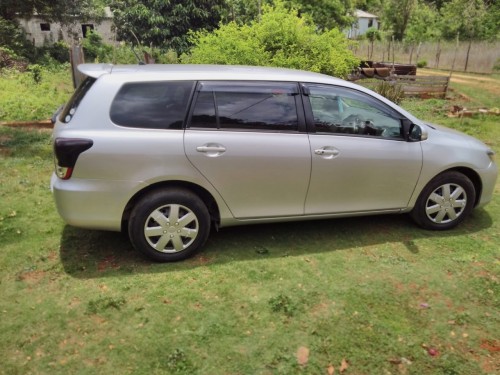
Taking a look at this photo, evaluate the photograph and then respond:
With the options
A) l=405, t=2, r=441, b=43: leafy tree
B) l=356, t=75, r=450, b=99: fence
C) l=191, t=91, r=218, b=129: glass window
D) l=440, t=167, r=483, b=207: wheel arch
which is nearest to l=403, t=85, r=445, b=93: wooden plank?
l=356, t=75, r=450, b=99: fence

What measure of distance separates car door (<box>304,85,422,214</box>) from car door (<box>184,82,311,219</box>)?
0.53 ft

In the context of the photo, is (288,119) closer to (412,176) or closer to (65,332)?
(412,176)

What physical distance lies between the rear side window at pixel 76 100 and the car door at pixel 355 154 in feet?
6.27

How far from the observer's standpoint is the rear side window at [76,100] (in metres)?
3.72

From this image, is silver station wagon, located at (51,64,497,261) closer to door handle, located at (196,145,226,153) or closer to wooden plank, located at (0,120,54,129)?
door handle, located at (196,145,226,153)

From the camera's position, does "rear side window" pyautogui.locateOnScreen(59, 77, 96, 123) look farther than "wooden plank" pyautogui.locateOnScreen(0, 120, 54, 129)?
No

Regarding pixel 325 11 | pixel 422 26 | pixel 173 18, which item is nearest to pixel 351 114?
pixel 173 18

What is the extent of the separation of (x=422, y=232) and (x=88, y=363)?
348cm

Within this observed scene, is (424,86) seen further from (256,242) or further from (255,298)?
(255,298)

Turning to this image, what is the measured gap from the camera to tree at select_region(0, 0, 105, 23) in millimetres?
22891

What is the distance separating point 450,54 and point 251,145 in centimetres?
2615

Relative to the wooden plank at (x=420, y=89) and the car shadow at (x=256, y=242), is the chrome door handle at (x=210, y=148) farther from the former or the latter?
the wooden plank at (x=420, y=89)

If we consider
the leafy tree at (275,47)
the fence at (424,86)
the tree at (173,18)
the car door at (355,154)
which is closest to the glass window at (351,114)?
the car door at (355,154)

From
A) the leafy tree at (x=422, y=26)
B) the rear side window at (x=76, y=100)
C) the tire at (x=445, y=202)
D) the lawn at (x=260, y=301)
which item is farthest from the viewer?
the leafy tree at (x=422, y=26)
